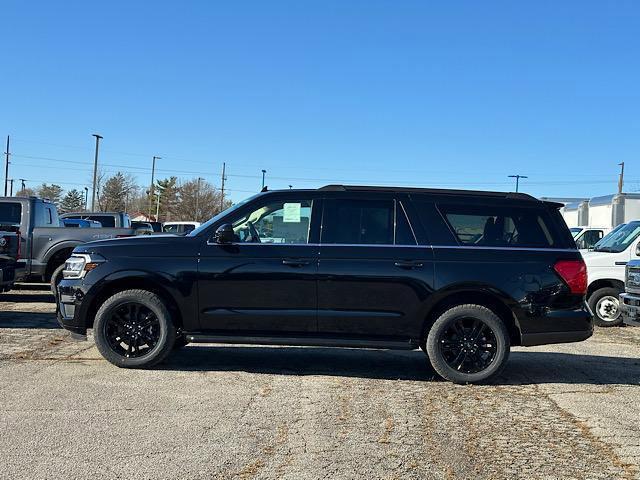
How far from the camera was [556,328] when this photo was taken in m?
6.56

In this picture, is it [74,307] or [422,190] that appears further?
[422,190]

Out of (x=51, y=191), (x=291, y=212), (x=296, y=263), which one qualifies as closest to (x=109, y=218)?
(x=291, y=212)

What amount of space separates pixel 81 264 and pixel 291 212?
7.49 ft

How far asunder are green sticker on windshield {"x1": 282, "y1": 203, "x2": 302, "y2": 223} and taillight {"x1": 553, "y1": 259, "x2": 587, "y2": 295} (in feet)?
8.88

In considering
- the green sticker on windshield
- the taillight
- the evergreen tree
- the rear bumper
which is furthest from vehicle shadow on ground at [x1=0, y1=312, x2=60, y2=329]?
the evergreen tree

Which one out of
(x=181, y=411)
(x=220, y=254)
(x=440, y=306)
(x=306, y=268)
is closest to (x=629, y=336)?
(x=440, y=306)

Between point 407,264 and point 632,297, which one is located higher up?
point 407,264

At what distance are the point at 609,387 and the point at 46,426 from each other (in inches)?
213

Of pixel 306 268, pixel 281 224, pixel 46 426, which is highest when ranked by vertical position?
pixel 281 224

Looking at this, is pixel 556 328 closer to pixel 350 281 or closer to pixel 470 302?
pixel 470 302

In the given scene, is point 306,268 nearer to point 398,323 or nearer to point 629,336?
point 398,323

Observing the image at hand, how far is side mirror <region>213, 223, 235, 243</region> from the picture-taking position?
6.58 meters

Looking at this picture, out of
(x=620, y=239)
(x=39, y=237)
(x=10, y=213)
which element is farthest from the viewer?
(x=10, y=213)

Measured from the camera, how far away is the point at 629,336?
10.7 m
